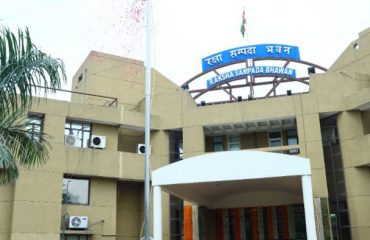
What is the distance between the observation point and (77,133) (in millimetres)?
20891

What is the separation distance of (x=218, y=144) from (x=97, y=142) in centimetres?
610

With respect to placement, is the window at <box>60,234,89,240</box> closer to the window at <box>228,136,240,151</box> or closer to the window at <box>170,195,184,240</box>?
the window at <box>170,195,184,240</box>

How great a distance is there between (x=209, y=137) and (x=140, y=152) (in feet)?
12.0

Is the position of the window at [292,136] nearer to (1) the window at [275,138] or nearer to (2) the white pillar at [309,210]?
(1) the window at [275,138]

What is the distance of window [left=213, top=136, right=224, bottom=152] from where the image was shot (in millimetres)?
23469

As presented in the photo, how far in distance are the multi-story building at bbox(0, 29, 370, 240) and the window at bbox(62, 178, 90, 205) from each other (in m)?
0.04

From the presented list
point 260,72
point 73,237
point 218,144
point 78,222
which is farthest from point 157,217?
point 260,72

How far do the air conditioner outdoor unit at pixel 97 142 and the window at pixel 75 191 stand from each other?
5.13 feet

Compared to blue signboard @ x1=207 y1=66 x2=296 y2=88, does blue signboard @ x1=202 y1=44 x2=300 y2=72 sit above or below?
above

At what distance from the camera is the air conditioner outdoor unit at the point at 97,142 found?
20.8 metres

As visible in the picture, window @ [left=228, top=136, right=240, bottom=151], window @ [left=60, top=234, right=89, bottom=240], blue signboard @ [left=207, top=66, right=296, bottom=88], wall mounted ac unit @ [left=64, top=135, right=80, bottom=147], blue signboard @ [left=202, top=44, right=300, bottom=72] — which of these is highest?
blue signboard @ [left=202, top=44, right=300, bottom=72]

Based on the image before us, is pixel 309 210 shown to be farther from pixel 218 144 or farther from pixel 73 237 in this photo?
pixel 73 237

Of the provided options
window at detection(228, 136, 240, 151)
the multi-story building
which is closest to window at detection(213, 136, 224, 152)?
the multi-story building

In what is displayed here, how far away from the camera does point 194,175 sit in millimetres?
15602
